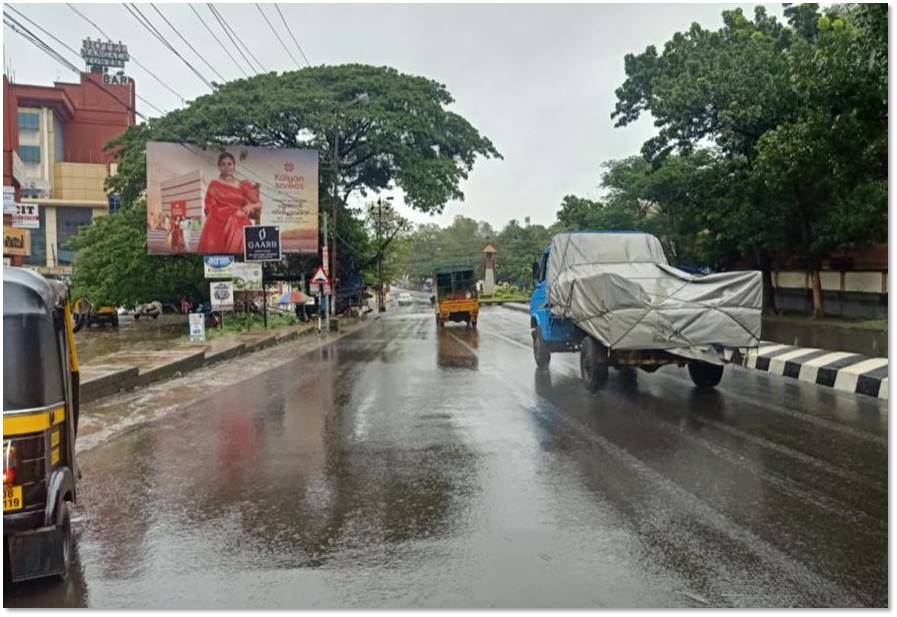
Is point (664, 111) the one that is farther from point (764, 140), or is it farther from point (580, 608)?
point (580, 608)

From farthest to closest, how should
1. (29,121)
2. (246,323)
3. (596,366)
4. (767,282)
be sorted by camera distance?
(29,121)
(246,323)
(767,282)
(596,366)

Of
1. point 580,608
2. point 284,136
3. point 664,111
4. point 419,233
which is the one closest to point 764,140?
point 664,111

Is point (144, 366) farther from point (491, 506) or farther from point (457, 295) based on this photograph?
point (457, 295)

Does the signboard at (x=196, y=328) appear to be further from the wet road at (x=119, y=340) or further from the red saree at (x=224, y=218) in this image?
the red saree at (x=224, y=218)

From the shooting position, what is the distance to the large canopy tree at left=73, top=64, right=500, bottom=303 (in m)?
34.9

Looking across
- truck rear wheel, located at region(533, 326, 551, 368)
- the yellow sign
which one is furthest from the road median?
truck rear wheel, located at region(533, 326, 551, 368)

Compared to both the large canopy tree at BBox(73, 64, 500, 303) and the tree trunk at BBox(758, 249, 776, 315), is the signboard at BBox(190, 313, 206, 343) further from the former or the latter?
the tree trunk at BBox(758, 249, 776, 315)

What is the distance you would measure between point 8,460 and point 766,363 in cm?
1280

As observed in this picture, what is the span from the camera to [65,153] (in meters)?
77.1

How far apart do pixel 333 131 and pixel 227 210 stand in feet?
20.5

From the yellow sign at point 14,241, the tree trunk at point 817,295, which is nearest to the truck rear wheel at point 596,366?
the yellow sign at point 14,241

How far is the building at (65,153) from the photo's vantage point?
230ft

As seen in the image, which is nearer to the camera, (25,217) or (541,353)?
(25,217)

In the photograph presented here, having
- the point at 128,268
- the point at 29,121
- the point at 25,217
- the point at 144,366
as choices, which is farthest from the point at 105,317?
the point at 29,121
